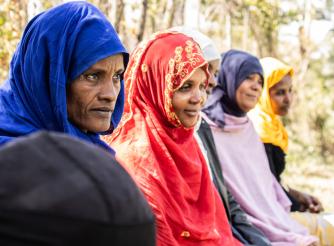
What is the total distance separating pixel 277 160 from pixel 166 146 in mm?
1722

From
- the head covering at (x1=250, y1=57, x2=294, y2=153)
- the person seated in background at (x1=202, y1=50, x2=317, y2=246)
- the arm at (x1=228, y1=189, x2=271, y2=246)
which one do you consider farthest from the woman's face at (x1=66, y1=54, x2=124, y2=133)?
the head covering at (x1=250, y1=57, x2=294, y2=153)

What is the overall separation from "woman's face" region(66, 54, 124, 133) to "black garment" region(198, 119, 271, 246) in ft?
3.94

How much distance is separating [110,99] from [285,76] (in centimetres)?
249

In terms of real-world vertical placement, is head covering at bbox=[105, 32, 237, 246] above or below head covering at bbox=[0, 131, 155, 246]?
below

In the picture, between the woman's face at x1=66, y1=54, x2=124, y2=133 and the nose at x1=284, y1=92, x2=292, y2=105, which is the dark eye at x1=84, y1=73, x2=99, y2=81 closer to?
the woman's face at x1=66, y1=54, x2=124, y2=133

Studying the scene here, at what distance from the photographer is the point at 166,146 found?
7.61 ft

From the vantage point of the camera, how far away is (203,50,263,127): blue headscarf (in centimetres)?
345

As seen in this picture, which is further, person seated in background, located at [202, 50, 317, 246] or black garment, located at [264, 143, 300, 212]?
black garment, located at [264, 143, 300, 212]

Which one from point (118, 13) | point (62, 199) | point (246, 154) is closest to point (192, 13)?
point (118, 13)

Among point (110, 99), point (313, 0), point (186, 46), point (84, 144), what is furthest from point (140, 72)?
point (313, 0)

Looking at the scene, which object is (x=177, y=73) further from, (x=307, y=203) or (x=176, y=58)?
(x=307, y=203)

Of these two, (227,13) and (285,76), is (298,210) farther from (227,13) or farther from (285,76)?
(227,13)

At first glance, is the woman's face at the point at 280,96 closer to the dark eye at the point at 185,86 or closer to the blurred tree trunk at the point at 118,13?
the blurred tree trunk at the point at 118,13

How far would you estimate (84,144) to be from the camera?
2.32 ft
